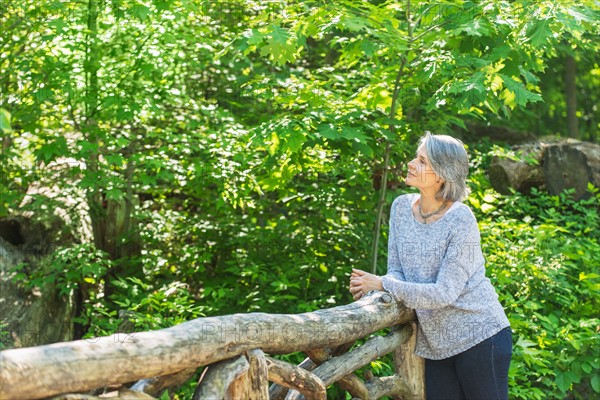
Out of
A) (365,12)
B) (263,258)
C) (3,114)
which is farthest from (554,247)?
(3,114)

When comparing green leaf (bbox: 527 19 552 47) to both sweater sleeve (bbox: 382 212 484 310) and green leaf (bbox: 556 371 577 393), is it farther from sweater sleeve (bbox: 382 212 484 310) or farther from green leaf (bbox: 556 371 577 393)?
green leaf (bbox: 556 371 577 393)

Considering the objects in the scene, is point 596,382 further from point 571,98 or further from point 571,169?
point 571,98

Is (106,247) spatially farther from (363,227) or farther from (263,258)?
(363,227)

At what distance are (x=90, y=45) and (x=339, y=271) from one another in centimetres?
245

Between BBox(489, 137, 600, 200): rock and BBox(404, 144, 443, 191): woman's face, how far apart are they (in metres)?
4.71

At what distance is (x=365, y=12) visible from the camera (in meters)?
4.37

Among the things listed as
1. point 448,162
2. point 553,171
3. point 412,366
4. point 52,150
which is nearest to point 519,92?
point 448,162

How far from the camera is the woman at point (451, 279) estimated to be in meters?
3.11

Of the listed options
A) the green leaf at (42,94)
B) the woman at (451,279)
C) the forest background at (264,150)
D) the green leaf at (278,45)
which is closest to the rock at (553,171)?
the forest background at (264,150)

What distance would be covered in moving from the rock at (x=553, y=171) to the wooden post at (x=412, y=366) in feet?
14.8

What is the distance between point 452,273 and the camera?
3080mm

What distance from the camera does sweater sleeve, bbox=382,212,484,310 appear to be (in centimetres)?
308

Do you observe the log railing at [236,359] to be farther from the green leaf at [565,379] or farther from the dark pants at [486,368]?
the green leaf at [565,379]

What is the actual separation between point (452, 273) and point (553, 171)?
522 cm
